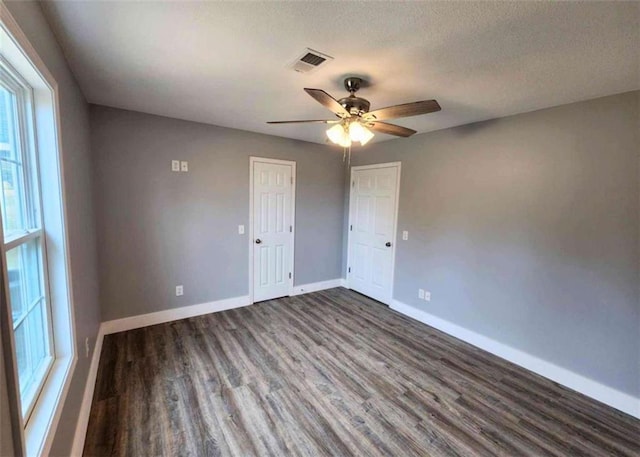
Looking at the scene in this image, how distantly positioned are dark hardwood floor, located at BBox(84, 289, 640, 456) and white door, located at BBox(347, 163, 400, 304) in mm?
1134

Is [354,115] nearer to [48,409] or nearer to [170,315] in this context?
[48,409]

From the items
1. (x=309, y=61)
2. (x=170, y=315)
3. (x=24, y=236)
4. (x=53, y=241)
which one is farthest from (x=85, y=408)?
(x=309, y=61)

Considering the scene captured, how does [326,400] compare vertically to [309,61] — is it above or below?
below

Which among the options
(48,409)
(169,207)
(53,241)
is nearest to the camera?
(48,409)

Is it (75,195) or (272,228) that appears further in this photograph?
(272,228)

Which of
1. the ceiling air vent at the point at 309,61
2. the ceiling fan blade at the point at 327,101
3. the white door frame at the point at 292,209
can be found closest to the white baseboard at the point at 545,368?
the white door frame at the point at 292,209

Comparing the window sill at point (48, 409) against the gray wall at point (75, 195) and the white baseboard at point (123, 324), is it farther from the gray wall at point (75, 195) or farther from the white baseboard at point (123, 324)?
the white baseboard at point (123, 324)

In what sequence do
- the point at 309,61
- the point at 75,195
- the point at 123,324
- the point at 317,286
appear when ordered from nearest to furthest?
1. the point at 309,61
2. the point at 75,195
3. the point at 123,324
4. the point at 317,286

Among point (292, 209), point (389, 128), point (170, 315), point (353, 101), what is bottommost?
point (170, 315)

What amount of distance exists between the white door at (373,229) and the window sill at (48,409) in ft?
11.3

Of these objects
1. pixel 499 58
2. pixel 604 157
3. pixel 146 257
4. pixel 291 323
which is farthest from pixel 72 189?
pixel 604 157

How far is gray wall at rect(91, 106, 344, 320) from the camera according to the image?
9.73 ft

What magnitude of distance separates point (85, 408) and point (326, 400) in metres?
1.61

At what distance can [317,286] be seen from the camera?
4.61 meters
